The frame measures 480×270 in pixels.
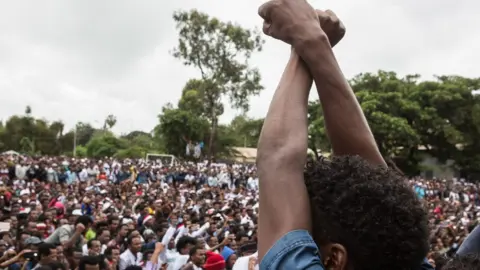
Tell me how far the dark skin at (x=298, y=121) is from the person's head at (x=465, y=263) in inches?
11.7

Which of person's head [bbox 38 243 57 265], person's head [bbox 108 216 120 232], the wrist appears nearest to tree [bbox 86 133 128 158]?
person's head [bbox 108 216 120 232]

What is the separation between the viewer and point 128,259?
639 centimetres

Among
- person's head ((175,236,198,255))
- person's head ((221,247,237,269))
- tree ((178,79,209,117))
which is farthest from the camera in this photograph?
tree ((178,79,209,117))

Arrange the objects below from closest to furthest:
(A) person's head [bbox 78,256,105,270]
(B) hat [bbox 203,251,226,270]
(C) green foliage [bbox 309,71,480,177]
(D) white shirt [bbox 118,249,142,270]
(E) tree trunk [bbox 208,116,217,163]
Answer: (A) person's head [bbox 78,256,105,270] → (B) hat [bbox 203,251,226,270] → (D) white shirt [bbox 118,249,142,270] → (C) green foliage [bbox 309,71,480,177] → (E) tree trunk [bbox 208,116,217,163]

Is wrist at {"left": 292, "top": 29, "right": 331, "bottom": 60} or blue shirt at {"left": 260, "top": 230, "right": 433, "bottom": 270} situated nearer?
blue shirt at {"left": 260, "top": 230, "right": 433, "bottom": 270}

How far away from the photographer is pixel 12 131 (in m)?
47.2

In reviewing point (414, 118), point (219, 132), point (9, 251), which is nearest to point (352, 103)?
point (9, 251)

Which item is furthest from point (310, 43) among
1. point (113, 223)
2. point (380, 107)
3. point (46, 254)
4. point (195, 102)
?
point (195, 102)

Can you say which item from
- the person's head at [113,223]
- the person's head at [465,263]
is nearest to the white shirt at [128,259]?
the person's head at [113,223]

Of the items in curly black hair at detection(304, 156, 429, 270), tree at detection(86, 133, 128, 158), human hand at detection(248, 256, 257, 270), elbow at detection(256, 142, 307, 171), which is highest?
tree at detection(86, 133, 128, 158)

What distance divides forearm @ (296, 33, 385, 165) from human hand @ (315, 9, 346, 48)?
5.1 inches

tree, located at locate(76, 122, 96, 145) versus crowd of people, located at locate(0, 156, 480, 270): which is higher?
tree, located at locate(76, 122, 96, 145)

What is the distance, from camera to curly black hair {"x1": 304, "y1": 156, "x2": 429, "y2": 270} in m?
Result: 1.00

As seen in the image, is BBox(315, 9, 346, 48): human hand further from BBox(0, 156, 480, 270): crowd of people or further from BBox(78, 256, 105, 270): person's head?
BBox(78, 256, 105, 270): person's head
